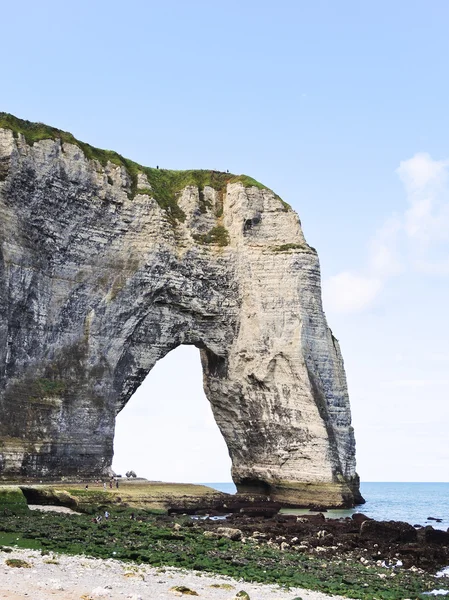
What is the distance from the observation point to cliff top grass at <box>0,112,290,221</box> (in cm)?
4216

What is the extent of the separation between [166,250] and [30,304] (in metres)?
9.26

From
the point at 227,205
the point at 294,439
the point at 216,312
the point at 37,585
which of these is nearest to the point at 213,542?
the point at 37,585

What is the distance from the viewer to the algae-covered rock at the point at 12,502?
27.5 metres

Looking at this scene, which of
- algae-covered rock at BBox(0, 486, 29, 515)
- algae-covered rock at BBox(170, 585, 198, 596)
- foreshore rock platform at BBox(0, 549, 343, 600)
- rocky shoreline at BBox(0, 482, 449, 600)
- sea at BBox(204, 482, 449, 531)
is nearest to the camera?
foreshore rock platform at BBox(0, 549, 343, 600)

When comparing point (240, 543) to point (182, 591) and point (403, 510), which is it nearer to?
point (182, 591)

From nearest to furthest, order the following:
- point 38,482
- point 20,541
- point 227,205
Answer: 1. point 20,541
2. point 38,482
3. point 227,205

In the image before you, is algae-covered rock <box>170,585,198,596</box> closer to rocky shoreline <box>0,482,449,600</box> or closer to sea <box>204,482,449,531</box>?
rocky shoreline <box>0,482,449,600</box>

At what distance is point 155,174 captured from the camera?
1981 inches

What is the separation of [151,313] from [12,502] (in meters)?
18.7

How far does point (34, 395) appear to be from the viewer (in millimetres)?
39406

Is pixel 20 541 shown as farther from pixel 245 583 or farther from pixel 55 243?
pixel 55 243

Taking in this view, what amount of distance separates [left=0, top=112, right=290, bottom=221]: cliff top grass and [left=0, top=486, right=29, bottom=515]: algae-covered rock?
20.4 m

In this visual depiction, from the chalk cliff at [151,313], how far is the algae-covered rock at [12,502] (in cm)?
769

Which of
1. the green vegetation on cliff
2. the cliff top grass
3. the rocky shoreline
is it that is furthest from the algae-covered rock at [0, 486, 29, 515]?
the green vegetation on cliff
